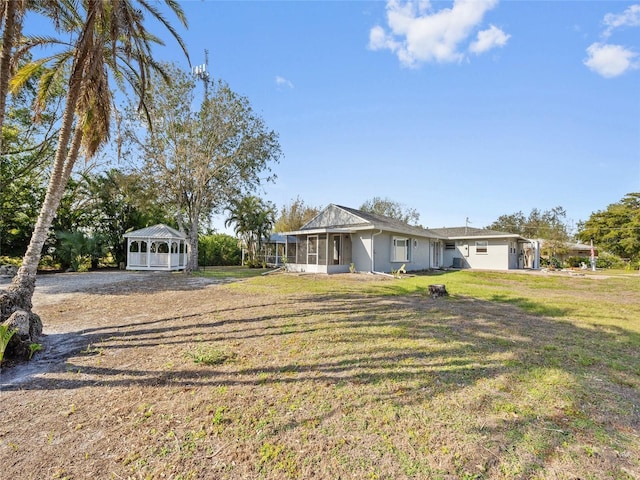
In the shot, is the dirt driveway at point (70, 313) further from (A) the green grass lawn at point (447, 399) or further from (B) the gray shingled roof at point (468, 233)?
(B) the gray shingled roof at point (468, 233)

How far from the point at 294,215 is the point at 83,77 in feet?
92.8

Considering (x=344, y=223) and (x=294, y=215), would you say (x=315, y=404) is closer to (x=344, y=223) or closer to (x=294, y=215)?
(x=344, y=223)

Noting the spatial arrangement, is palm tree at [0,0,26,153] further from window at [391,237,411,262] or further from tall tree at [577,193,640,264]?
tall tree at [577,193,640,264]

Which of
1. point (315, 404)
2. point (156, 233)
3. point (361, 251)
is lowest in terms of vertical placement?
point (315, 404)

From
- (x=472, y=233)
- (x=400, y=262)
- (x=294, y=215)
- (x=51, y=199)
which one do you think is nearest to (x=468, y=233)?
(x=472, y=233)

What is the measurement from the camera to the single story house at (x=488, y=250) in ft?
77.5

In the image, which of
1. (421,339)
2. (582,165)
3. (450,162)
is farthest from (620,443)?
(582,165)

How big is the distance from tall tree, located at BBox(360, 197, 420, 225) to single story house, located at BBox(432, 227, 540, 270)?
19.8 metres

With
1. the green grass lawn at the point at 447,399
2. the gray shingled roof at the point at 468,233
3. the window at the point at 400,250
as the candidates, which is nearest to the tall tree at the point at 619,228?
the gray shingled roof at the point at 468,233

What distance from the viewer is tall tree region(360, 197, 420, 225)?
156 feet

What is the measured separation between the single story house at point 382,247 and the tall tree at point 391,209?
21464 millimetres

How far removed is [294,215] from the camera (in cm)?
3438

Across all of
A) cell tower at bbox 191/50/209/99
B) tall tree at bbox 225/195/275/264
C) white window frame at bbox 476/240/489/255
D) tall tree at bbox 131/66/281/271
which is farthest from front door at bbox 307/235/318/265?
white window frame at bbox 476/240/489/255

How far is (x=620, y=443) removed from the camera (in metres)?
2.51
